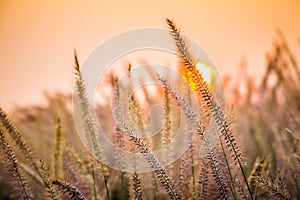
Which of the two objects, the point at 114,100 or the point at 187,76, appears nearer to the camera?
the point at 187,76

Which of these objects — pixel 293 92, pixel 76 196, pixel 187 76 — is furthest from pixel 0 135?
pixel 293 92

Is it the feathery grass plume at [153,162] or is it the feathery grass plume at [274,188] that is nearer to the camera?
the feathery grass plume at [153,162]

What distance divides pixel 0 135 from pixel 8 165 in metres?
0.13

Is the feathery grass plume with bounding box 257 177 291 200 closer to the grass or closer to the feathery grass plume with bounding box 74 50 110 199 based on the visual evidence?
the grass

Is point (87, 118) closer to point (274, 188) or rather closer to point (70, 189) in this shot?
point (70, 189)

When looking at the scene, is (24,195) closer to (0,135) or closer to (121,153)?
(0,135)

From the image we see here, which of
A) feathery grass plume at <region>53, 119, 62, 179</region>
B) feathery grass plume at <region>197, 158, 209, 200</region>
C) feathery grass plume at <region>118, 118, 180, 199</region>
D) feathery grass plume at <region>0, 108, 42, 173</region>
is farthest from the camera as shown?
feathery grass plume at <region>53, 119, 62, 179</region>

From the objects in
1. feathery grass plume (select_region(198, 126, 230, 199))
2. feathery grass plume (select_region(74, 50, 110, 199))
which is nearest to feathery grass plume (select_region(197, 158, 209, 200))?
feathery grass plume (select_region(198, 126, 230, 199))

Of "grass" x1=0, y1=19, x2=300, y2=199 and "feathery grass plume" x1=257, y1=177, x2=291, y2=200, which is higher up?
"grass" x1=0, y1=19, x2=300, y2=199

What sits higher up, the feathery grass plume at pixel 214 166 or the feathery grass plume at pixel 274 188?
the feathery grass plume at pixel 214 166

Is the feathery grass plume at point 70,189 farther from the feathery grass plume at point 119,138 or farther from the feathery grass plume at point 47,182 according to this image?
the feathery grass plume at point 119,138

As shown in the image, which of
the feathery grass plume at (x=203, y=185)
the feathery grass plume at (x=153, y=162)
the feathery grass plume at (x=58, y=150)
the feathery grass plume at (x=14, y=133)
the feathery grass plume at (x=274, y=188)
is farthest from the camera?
the feathery grass plume at (x=58, y=150)

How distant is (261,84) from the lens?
3.63m

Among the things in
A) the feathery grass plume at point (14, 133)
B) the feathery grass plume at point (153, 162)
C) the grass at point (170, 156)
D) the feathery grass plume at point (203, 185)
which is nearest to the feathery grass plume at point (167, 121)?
the grass at point (170, 156)
